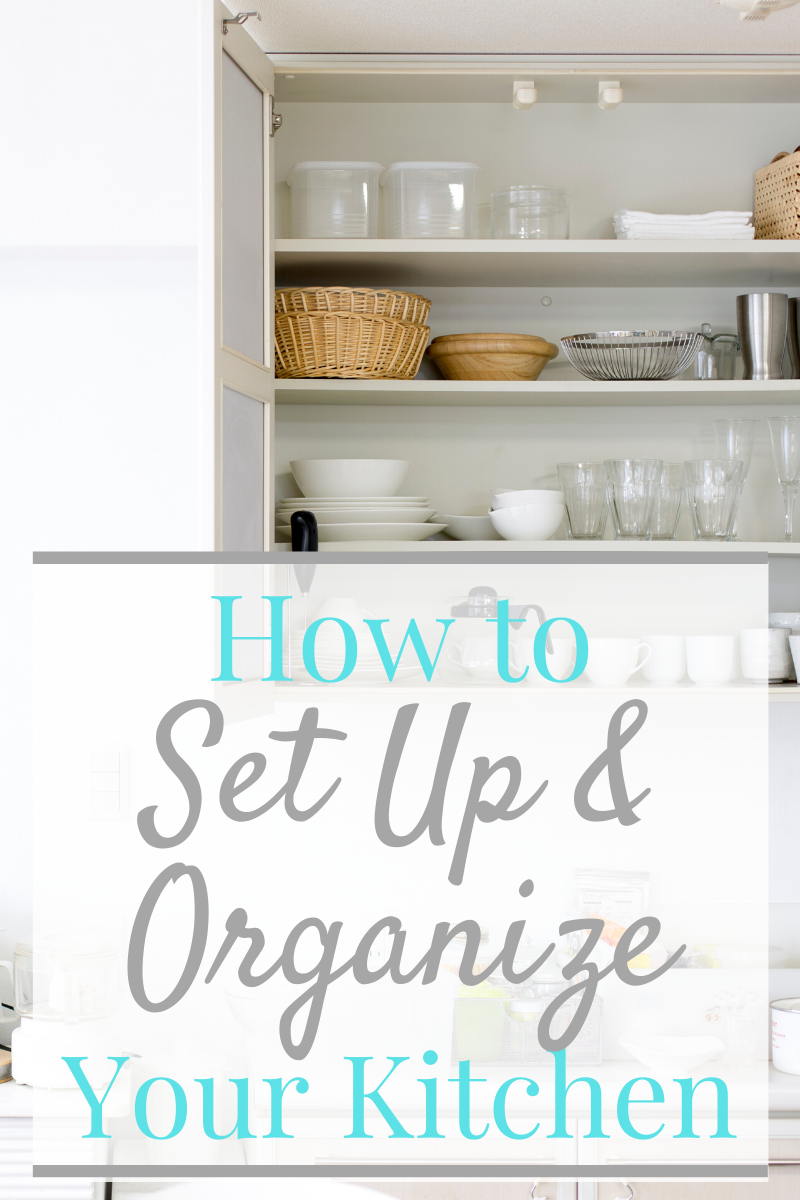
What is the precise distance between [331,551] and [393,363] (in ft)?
Answer: 1.08

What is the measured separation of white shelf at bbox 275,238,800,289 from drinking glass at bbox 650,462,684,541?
345 mm

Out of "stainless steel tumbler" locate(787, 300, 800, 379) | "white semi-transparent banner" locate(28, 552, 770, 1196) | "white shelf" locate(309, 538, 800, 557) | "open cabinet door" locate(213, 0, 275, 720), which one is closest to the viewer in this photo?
"open cabinet door" locate(213, 0, 275, 720)

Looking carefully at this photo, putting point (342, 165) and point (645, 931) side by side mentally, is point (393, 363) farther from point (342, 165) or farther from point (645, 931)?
point (645, 931)

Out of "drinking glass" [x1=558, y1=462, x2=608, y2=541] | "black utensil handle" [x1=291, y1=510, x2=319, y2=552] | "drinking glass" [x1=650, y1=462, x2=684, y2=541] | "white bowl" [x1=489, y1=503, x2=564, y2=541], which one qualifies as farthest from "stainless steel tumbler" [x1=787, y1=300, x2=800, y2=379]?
"black utensil handle" [x1=291, y1=510, x2=319, y2=552]

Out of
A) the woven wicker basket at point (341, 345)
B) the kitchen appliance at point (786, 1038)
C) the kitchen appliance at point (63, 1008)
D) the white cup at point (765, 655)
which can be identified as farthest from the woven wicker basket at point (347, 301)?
the kitchen appliance at point (786, 1038)

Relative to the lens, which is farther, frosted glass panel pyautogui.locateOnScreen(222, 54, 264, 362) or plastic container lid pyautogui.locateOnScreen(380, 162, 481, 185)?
plastic container lid pyautogui.locateOnScreen(380, 162, 481, 185)

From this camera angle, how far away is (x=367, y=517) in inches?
65.3

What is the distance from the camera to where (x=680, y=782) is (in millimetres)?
1917

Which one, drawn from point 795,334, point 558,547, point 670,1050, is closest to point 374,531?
point 558,547

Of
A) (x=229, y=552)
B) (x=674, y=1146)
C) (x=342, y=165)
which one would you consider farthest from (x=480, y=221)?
(x=674, y=1146)

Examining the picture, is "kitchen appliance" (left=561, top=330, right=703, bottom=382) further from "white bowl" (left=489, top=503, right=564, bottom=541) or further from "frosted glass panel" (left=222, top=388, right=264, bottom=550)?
"frosted glass panel" (left=222, top=388, right=264, bottom=550)

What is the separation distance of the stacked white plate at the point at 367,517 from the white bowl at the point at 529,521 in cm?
12

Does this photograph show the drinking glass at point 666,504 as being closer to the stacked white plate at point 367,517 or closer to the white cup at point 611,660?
the white cup at point 611,660

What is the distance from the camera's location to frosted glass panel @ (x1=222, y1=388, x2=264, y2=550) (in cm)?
139
